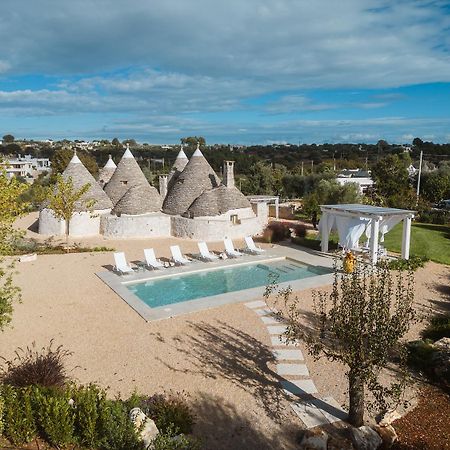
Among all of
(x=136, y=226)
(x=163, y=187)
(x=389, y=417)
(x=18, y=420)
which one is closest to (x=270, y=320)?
(x=389, y=417)

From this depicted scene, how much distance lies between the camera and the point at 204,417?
6742 millimetres

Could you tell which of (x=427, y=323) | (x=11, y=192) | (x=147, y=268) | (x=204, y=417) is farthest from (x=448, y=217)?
(x=11, y=192)

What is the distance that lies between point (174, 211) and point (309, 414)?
19093 millimetres

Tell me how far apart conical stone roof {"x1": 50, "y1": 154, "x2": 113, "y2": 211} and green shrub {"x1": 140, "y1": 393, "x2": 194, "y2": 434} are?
1908cm

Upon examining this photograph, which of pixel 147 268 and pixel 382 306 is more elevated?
pixel 382 306

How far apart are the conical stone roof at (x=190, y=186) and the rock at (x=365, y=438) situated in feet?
63.6

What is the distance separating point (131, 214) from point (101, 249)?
448cm

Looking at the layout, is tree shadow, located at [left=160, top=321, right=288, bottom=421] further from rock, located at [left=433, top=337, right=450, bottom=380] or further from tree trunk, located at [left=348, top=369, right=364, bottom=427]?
rock, located at [left=433, top=337, right=450, bottom=380]

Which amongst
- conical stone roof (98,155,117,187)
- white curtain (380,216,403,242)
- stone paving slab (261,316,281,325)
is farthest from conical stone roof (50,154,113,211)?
stone paving slab (261,316,281,325)

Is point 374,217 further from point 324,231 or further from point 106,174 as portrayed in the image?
point 106,174

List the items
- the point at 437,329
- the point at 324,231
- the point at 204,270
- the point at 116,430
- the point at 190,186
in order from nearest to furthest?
the point at 116,430 < the point at 437,329 < the point at 204,270 < the point at 324,231 < the point at 190,186

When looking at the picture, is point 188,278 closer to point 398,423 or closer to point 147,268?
point 147,268

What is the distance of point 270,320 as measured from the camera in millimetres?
10875

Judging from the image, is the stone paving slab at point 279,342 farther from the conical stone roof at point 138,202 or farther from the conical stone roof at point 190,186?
the conical stone roof at point 138,202
